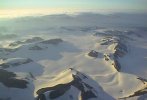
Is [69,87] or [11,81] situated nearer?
[69,87]

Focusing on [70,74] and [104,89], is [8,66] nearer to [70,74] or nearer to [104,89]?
[70,74]

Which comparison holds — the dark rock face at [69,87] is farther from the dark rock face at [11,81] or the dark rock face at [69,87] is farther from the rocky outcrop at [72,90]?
the dark rock face at [11,81]

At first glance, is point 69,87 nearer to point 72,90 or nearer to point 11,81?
point 72,90

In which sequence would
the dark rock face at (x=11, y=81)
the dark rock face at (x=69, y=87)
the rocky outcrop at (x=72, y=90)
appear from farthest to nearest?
the dark rock face at (x=11, y=81), the dark rock face at (x=69, y=87), the rocky outcrop at (x=72, y=90)

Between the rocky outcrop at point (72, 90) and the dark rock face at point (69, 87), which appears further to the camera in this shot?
the dark rock face at point (69, 87)

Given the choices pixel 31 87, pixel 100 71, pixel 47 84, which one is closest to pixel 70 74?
pixel 47 84

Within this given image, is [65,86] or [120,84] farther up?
[65,86]

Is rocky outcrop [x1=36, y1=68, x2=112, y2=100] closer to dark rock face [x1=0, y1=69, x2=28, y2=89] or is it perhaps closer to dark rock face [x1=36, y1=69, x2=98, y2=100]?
dark rock face [x1=36, y1=69, x2=98, y2=100]

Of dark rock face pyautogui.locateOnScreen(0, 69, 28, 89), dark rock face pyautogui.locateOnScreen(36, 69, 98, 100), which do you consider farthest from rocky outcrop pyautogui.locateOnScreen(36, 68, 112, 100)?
dark rock face pyautogui.locateOnScreen(0, 69, 28, 89)

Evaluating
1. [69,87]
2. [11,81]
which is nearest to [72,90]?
[69,87]

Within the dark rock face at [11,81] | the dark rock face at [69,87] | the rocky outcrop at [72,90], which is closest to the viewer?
the rocky outcrop at [72,90]

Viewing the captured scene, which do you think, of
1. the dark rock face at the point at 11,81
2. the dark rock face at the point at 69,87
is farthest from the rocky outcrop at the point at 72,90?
the dark rock face at the point at 11,81
